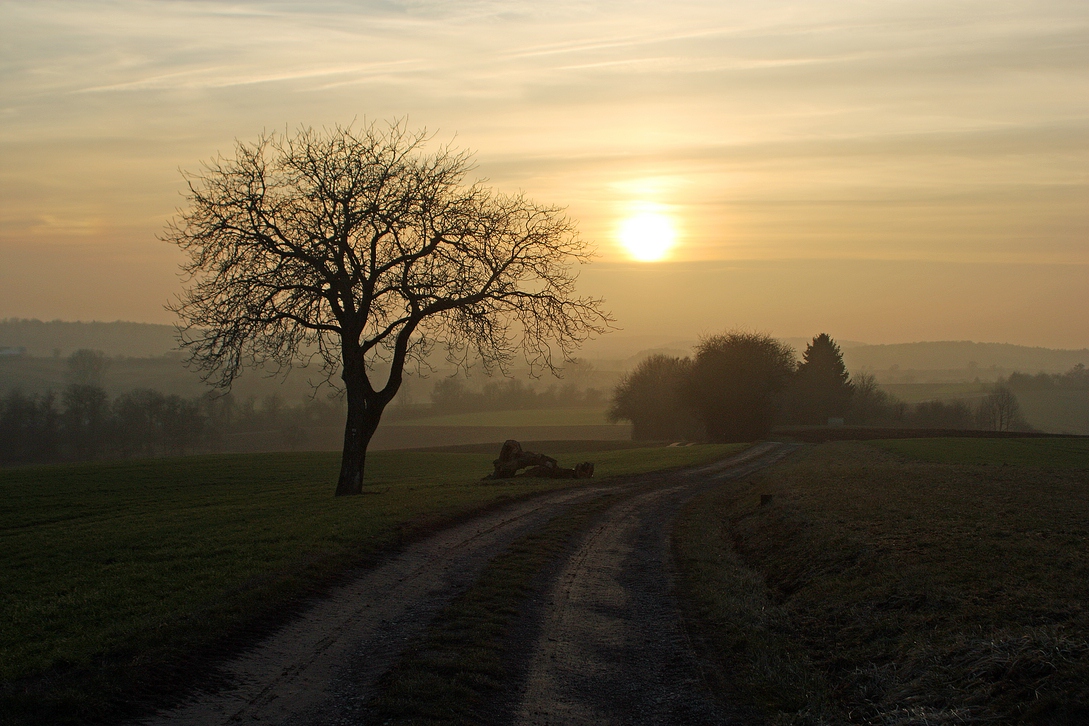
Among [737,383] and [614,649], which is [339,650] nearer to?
[614,649]

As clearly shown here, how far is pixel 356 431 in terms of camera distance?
25875 mm

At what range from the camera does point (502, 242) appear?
2589cm

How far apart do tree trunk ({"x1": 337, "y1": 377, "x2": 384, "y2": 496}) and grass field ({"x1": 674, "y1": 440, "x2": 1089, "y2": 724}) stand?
11.9 metres

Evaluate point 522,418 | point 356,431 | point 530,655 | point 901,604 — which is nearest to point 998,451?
point 356,431

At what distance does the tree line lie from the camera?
7525 centimetres

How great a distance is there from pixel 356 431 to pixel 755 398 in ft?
188

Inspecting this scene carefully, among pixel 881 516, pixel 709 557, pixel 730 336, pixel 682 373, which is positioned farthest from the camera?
pixel 682 373

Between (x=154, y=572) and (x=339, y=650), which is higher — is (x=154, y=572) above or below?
above

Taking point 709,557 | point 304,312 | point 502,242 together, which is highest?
point 502,242

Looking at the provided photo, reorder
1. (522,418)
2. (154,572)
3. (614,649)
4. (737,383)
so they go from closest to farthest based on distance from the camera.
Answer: (614,649) < (154,572) < (737,383) < (522,418)

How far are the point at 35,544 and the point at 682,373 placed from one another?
70929mm

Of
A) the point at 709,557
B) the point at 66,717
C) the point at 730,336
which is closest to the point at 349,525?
the point at 709,557

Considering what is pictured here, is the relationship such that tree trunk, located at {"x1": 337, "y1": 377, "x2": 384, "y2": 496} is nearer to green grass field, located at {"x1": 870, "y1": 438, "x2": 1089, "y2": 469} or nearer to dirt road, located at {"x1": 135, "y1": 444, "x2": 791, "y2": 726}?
dirt road, located at {"x1": 135, "y1": 444, "x2": 791, "y2": 726}

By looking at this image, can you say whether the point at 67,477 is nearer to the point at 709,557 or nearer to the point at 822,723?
the point at 709,557
